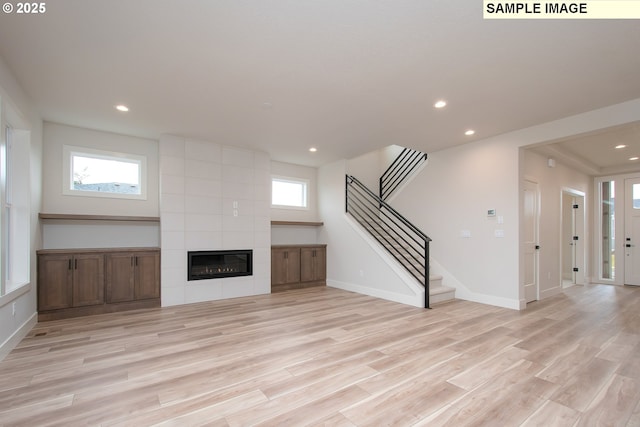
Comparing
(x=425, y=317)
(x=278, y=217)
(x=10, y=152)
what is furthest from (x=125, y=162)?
(x=425, y=317)

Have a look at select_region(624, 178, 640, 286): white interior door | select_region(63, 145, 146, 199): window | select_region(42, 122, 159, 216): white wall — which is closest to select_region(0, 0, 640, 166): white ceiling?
select_region(42, 122, 159, 216): white wall

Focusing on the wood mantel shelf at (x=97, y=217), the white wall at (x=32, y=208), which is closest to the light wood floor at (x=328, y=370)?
the white wall at (x=32, y=208)

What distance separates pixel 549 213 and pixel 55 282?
8.34 metres

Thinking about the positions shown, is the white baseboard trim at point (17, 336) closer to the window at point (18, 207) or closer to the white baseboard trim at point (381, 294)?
the window at point (18, 207)

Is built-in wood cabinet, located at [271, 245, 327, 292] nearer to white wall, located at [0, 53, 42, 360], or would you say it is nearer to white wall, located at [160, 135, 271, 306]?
white wall, located at [160, 135, 271, 306]

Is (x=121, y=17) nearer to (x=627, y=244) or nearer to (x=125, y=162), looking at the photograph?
(x=125, y=162)

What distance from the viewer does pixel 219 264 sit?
18.2 ft

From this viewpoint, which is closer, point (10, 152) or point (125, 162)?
point (10, 152)

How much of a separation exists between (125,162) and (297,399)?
4.95 metres

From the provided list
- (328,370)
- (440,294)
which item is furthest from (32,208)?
(440,294)

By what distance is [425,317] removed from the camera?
423cm

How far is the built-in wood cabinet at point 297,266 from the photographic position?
6297 millimetres

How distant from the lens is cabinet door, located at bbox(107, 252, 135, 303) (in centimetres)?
449

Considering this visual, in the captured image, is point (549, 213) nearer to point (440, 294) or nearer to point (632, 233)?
point (440, 294)
